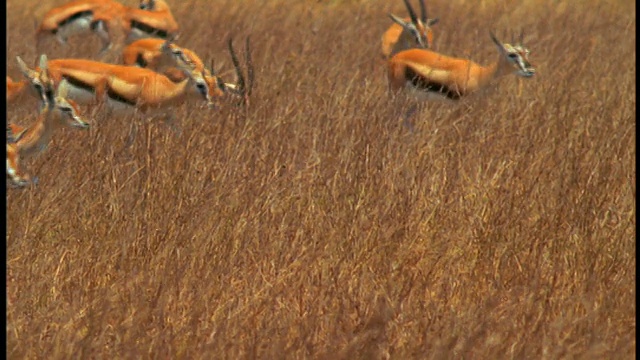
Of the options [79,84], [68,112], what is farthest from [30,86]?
[68,112]

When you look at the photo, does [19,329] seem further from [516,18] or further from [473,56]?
[516,18]

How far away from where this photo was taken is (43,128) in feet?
17.0

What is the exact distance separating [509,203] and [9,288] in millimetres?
1577

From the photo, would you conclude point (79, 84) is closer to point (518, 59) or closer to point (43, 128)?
point (43, 128)

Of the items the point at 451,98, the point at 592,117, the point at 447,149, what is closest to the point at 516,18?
the point at 451,98

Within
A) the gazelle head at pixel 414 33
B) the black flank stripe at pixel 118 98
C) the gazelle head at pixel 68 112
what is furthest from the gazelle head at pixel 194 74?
the gazelle head at pixel 414 33

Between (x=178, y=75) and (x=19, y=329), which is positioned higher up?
(x=19, y=329)

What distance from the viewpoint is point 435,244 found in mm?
3787

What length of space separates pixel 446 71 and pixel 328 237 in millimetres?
3765

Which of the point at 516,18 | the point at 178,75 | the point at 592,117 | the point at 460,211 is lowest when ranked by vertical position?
the point at 516,18

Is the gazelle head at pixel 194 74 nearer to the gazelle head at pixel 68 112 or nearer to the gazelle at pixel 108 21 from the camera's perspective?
the gazelle head at pixel 68 112

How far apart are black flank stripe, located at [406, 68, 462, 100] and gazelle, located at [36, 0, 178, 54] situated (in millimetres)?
3043

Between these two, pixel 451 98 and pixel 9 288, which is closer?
pixel 9 288

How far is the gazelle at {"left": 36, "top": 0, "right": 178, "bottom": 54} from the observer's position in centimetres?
982
